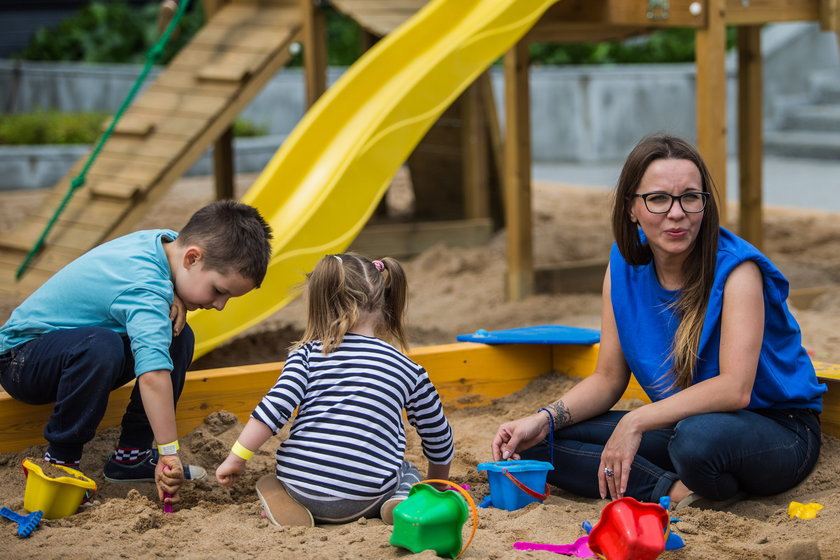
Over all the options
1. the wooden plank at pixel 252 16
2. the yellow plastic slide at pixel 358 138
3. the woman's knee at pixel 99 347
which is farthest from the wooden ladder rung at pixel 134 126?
the woman's knee at pixel 99 347

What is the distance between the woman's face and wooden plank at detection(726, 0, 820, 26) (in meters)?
2.32

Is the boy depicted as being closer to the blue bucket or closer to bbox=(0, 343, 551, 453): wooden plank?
bbox=(0, 343, 551, 453): wooden plank

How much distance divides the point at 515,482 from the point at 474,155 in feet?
14.7

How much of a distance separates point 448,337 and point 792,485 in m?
2.16

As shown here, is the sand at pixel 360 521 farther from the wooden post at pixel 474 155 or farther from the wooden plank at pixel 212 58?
the wooden post at pixel 474 155

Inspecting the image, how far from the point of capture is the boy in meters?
2.50

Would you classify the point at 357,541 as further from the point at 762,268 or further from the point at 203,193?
the point at 203,193

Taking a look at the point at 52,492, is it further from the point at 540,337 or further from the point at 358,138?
the point at 358,138

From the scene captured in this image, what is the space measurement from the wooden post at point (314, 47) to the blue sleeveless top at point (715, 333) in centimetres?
325

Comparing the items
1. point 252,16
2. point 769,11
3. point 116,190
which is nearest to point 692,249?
point 769,11

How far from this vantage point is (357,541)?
2.23 m

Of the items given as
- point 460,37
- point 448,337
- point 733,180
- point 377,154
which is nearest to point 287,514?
point 377,154

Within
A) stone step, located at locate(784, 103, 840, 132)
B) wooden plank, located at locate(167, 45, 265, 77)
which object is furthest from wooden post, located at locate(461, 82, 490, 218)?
stone step, located at locate(784, 103, 840, 132)

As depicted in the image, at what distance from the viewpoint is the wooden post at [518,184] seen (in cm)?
545
